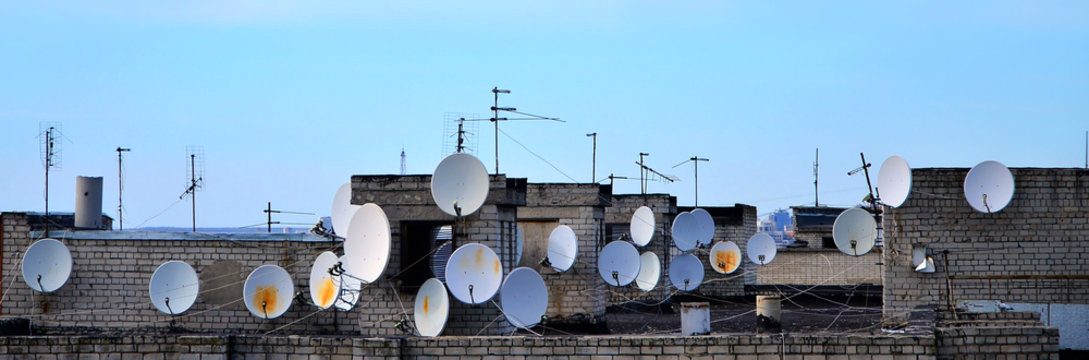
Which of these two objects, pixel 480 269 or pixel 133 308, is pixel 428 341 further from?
pixel 133 308

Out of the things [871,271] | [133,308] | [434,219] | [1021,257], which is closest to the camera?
[434,219]

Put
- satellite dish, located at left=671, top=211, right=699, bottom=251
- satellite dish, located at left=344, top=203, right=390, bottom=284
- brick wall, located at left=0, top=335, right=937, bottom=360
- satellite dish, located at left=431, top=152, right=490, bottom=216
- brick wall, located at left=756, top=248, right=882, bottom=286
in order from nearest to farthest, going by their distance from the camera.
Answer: brick wall, located at left=0, top=335, right=937, bottom=360
satellite dish, located at left=344, top=203, right=390, bottom=284
satellite dish, located at left=431, top=152, right=490, bottom=216
satellite dish, located at left=671, top=211, right=699, bottom=251
brick wall, located at left=756, top=248, right=882, bottom=286

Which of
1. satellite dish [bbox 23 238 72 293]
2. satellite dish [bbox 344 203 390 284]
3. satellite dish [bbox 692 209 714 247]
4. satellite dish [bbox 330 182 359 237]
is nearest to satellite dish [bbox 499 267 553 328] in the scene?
satellite dish [bbox 344 203 390 284]

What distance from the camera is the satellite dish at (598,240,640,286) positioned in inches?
1071

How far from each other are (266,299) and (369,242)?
348 cm

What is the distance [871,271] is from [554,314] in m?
18.3

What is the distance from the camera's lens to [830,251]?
4447 centimetres

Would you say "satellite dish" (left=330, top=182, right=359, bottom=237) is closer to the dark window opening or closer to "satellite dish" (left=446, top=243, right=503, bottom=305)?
the dark window opening

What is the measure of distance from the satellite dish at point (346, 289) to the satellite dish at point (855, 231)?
28.1ft

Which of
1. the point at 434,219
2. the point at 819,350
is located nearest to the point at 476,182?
the point at 434,219

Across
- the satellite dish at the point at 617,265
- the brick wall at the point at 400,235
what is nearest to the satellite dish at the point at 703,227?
the satellite dish at the point at 617,265

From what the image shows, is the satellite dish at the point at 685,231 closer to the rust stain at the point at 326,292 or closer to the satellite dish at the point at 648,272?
the satellite dish at the point at 648,272

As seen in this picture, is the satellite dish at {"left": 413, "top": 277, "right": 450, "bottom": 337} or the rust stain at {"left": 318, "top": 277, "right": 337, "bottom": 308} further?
the rust stain at {"left": 318, "top": 277, "right": 337, "bottom": 308}

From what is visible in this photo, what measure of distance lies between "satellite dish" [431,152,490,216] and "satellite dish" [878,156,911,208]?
6570 millimetres
